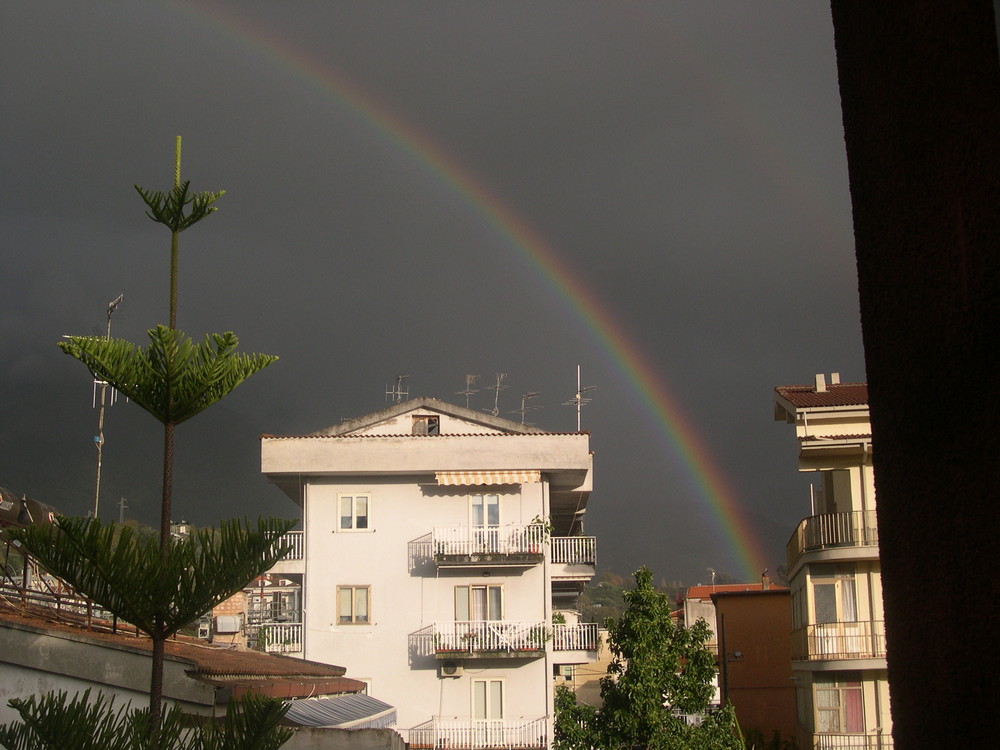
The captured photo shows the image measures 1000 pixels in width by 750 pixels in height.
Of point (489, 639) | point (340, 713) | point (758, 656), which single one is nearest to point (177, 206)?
point (340, 713)

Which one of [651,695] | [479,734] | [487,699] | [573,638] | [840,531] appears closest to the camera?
[651,695]

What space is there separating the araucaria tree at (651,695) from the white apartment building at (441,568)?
28.6 ft

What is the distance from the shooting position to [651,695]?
81.1 ft

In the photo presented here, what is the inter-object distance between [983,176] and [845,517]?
90.2 feet

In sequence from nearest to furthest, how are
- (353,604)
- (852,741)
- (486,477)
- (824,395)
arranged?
(852,741), (824,395), (353,604), (486,477)

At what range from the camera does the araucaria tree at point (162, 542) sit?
5.22 meters

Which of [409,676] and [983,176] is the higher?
[983,176]

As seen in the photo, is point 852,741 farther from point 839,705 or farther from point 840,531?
point 840,531

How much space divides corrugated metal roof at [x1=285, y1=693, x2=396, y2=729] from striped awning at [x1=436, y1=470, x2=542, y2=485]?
61.8ft

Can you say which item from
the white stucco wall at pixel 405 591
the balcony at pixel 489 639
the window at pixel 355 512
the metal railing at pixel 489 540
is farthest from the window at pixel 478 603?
the window at pixel 355 512

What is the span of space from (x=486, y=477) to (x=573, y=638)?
5635 mm

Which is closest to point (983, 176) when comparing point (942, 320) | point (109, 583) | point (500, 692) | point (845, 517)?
point (942, 320)

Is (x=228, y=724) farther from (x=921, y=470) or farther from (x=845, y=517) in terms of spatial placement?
(x=845, y=517)

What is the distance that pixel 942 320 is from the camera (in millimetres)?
2078
